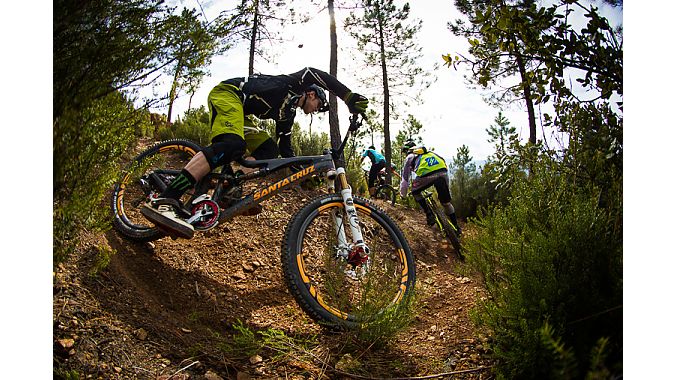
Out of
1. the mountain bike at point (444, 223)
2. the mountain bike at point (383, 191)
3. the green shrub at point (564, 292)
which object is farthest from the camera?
the mountain bike at point (383, 191)

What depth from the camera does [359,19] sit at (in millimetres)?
3123

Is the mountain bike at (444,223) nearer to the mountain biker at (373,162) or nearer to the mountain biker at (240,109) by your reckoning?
the mountain biker at (373,162)

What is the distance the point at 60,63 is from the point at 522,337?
5.98 ft

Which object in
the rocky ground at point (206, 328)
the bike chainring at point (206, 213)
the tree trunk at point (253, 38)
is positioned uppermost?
the tree trunk at point (253, 38)

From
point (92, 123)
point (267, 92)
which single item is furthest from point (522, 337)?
point (267, 92)

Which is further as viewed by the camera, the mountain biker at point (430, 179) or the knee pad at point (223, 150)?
the mountain biker at point (430, 179)

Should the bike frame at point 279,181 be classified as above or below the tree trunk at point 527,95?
below

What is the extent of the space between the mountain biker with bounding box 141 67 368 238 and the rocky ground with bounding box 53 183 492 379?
39 centimetres

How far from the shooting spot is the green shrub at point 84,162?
1.31m

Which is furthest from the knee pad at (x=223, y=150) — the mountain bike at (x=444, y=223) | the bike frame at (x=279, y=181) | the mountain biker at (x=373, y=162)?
the mountain biker at (x=373, y=162)

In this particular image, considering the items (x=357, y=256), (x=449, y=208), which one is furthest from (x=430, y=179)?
(x=357, y=256)

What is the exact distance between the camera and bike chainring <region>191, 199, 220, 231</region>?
2.15m

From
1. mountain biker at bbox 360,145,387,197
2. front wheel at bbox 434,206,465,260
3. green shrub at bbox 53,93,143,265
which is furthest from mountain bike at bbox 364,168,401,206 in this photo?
green shrub at bbox 53,93,143,265

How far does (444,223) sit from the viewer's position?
14.5ft
